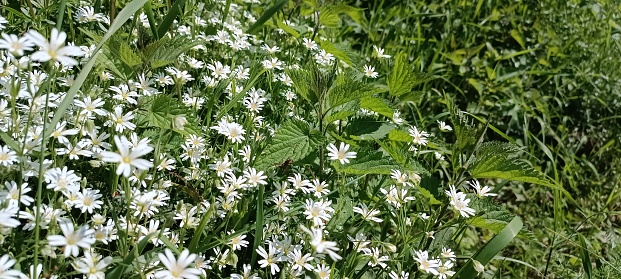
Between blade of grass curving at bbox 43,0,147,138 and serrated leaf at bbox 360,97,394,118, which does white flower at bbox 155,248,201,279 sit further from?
serrated leaf at bbox 360,97,394,118

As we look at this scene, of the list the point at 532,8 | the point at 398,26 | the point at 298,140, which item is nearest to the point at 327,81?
the point at 298,140

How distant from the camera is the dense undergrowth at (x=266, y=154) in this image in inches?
68.2

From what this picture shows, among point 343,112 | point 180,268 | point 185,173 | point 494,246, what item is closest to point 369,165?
point 343,112

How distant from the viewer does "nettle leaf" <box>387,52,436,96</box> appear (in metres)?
2.53

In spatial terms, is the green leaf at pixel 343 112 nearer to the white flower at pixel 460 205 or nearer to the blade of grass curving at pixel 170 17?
the white flower at pixel 460 205

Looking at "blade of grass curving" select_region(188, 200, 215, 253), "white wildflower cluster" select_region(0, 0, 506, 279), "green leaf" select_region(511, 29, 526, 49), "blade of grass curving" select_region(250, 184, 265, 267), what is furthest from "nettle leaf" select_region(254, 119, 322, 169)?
"green leaf" select_region(511, 29, 526, 49)

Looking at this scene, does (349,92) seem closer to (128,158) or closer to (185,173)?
(185,173)

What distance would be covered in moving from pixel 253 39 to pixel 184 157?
1.13 m

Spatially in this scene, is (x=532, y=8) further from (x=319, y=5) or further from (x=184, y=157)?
(x=184, y=157)

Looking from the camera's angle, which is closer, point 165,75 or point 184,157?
point 184,157

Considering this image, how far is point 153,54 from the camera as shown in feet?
7.40

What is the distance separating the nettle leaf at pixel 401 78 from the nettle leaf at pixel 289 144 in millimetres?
459

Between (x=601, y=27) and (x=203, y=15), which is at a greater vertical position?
(x=203, y=15)

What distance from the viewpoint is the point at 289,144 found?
87.3 inches
